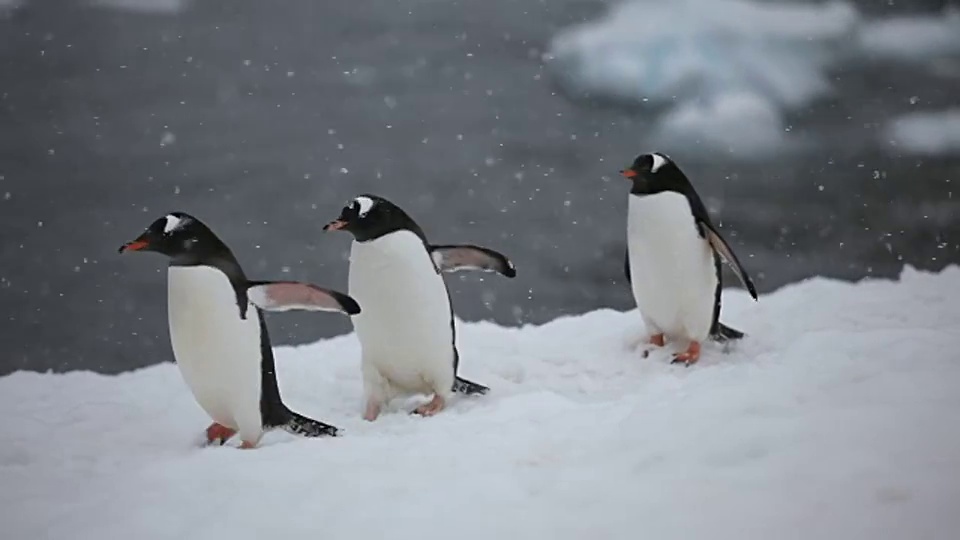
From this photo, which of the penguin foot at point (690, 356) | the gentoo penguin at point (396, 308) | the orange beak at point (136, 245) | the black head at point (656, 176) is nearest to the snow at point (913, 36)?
the black head at point (656, 176)

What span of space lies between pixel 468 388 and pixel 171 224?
0.69 meters

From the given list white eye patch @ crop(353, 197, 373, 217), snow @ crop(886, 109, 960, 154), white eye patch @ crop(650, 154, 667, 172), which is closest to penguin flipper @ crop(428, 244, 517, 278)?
white eye patch @ crop(353, 197, 373, 217)

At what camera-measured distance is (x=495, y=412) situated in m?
1.74

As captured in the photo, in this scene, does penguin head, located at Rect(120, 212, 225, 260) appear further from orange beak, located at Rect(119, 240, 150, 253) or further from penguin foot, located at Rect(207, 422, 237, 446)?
penguin foot, located at Rect(207, 422, 237, 446)

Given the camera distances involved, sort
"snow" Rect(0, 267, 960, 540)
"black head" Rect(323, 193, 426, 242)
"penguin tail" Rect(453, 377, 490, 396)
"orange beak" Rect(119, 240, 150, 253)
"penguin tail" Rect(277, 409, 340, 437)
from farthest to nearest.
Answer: "penguin tail" Rect(453, 377, 490, 396), "black head" Rect(323, 193, 426, 242), "penguin tail" Rect(277, 409, 340, 437), "orange beak" Rect(119, 240, 150, 253), "snow" Rect(0, 267, 960, 540)

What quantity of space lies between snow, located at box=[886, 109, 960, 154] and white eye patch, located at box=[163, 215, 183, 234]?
1606 mm

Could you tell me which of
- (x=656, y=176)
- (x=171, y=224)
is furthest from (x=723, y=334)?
(x=171, y=224)

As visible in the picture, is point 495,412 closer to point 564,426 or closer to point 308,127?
point 564,426

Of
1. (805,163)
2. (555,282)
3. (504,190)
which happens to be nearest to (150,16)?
(504,190)

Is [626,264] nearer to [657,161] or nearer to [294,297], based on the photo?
[657,161]

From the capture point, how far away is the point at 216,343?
167 centimetres

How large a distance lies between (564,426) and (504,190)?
81cm

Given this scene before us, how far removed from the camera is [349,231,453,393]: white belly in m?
1.87

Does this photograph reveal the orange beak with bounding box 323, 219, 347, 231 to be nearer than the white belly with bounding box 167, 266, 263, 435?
No
